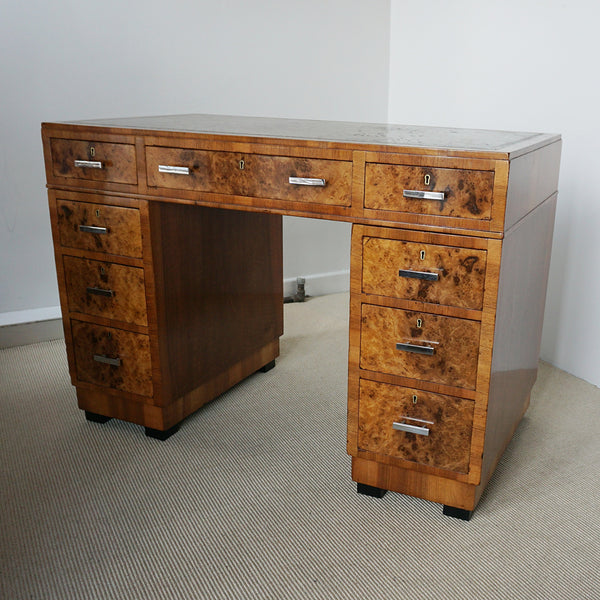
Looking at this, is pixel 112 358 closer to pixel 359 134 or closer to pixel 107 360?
pixel 107 360

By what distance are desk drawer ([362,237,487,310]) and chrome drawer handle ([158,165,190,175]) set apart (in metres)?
0.51

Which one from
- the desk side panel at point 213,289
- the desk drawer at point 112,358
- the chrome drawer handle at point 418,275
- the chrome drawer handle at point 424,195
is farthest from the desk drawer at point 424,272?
the desk drawer at point 112,358

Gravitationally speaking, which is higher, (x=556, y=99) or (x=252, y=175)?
(x=556, y=99)

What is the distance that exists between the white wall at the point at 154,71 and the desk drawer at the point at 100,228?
866mm

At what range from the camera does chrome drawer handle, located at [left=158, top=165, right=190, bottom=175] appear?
66.5 inches

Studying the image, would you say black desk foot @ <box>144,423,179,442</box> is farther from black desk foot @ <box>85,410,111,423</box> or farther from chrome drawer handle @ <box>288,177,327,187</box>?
chrome drawer handle @ <box>288,177,327,187</box>

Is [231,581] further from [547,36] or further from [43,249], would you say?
[547,36]

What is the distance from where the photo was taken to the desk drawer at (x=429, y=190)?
1367mm

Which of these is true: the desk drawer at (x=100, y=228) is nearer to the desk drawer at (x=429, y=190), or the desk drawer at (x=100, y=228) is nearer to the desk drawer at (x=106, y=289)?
the desk drawer at (x=106, y=289)

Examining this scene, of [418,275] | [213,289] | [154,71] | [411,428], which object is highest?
[154,71]

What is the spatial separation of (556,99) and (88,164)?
1620 millimetres

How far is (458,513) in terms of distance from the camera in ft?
5.35

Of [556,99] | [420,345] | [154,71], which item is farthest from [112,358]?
[556,99]

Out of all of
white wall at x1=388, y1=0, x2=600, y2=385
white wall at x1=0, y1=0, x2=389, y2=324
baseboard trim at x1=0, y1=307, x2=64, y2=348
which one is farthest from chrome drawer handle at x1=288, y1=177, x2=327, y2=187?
baseboard trim at x1=0, y1=307, x2=64, y2=348
